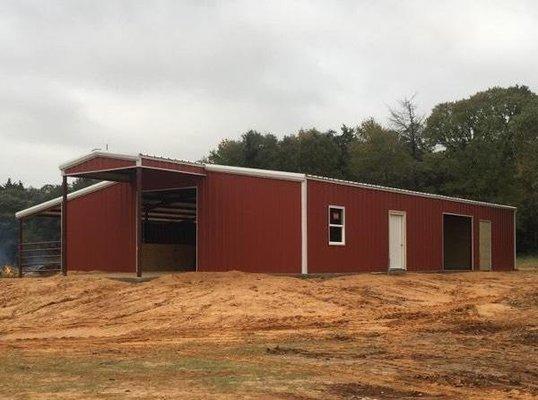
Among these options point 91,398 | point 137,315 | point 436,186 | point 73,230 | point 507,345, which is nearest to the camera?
point 91,398

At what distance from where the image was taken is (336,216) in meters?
23.6

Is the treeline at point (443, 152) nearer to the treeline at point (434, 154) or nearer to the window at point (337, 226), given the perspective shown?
the treeline at point (434, 154)

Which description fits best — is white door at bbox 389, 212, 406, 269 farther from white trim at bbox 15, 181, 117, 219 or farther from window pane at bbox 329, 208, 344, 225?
white trim at bbox 15, 181, 117, 219

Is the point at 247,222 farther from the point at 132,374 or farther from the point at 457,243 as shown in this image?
the point at 132,374

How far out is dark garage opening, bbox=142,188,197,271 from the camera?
27.0 m

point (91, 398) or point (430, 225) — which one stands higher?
point (430, 225)

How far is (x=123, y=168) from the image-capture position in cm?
2219

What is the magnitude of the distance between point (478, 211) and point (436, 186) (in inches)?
983

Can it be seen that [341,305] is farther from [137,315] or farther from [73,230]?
[73,230]

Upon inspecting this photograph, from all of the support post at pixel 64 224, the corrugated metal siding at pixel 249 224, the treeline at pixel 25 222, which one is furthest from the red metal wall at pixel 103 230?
the treeline at pixel 25 222

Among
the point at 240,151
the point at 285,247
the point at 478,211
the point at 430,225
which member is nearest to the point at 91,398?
the point at 285,247

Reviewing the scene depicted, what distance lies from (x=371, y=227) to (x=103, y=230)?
9.72 meters

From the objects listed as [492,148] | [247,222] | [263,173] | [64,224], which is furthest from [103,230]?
[492,148]

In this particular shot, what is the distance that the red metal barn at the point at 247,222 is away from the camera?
875 inches
